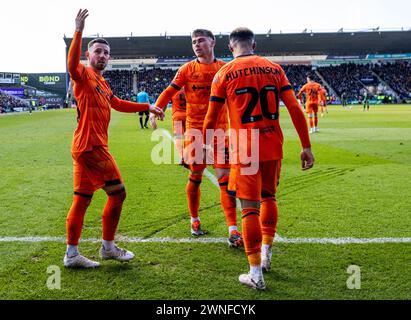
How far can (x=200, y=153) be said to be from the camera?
505 centimetres

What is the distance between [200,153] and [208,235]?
96 centimetres

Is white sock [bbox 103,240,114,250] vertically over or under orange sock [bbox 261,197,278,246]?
under

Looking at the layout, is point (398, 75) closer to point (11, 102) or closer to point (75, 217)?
point (11, 102)

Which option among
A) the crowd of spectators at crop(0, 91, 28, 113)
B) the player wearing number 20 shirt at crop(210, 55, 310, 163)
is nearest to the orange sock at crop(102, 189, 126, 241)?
the player wearing number 20 shirt at crop(210, 55, 310, 163)

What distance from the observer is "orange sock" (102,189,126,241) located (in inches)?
161

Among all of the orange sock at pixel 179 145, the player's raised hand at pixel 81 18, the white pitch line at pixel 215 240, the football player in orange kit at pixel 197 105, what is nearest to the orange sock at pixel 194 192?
the football player in orange kit at pixel 197 105

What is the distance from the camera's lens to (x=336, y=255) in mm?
4148

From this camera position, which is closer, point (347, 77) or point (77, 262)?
point (77, 262)

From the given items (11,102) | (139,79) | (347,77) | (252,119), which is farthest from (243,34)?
(347,77)

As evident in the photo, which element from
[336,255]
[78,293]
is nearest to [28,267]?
[78,293]

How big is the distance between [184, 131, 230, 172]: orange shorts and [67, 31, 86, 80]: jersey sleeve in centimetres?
169

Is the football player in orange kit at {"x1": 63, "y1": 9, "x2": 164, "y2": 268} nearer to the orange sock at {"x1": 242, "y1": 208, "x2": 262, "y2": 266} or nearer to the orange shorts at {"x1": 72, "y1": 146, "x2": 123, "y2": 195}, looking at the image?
the orange shorts at {"x1": 72, "y1": 146, "x2": 123, "y2": 195}
